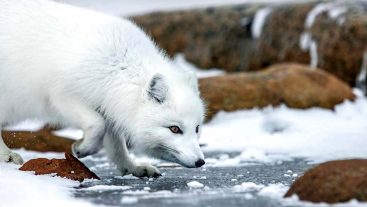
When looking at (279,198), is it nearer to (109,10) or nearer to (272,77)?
(272,77)

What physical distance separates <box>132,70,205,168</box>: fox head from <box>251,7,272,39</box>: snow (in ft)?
19.7

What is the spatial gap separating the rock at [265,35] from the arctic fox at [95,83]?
15.6ft

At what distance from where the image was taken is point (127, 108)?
4.84 metres

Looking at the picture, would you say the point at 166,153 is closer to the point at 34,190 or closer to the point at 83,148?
the point at 83,148

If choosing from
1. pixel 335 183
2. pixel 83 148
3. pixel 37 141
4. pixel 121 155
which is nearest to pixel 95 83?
pixel 83 148

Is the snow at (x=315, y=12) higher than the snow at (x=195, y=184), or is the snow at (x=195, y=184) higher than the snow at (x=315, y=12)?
the snow at (x=315, y=12)

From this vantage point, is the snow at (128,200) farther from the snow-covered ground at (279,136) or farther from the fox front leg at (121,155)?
the fox front leg at (121,155)

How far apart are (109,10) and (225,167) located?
9.85m

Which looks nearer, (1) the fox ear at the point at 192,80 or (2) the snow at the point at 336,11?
(1) the fox ear at the point at 192,80

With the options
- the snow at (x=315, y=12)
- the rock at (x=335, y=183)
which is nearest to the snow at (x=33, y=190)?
the rock at (x=335, y=183)

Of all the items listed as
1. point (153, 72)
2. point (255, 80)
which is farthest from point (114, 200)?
point (255, 80)

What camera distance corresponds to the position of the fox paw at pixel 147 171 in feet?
17.2

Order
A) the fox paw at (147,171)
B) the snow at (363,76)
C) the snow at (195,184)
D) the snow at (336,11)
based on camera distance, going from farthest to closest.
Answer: the snow at (336,11) → the snow at (363,76) → the fox paw at (147,171) → the snow at (195,184)

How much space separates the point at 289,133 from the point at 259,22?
3804mm
